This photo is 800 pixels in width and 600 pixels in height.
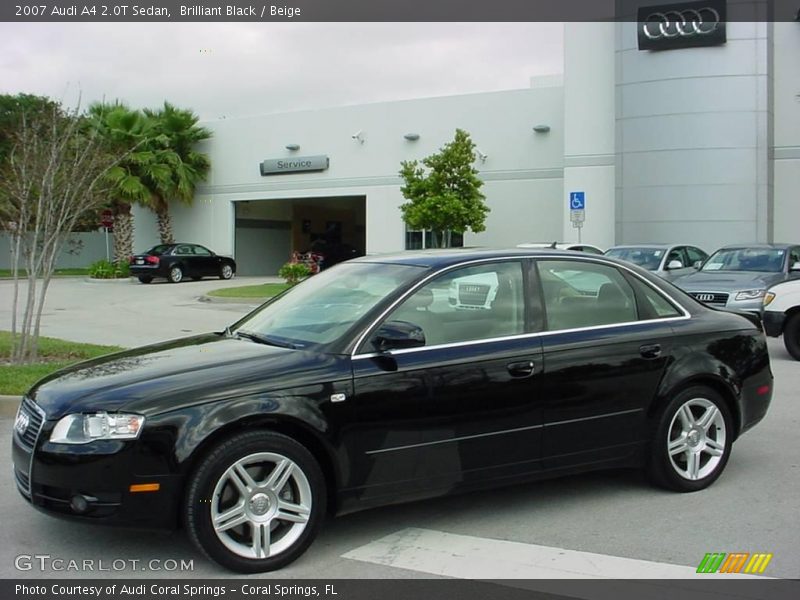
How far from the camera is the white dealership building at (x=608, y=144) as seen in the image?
25.2 meters

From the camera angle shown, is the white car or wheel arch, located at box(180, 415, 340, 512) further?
the white car

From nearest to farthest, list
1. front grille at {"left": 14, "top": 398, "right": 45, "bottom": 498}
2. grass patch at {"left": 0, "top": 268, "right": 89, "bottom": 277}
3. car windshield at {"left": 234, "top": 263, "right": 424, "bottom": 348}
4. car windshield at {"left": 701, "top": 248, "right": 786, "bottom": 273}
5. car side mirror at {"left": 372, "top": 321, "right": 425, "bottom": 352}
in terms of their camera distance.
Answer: front grille at {"left": 14, "top": 398, "right": 45, "bottom": 498} < car side mirror at {"left": 372, "top": 321, "right": 425, "bottom": 352} < car windshield at {"left": 234, "top": 263, "right": 424, "bottom": 348} < car windshield at {"left": 701, "top": 248, "right": 786, "bottom": 273} < grass patch at {"left": 0, "top": 268, "right": 89, "bottom": 277}

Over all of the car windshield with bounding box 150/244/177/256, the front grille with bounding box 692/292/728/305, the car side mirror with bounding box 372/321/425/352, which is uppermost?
the car windshield with bounding box 150/244/177/256

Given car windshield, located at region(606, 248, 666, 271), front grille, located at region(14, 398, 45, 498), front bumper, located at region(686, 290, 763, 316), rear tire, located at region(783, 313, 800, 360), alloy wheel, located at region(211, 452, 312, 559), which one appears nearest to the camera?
alloy wheel, located at region(211, 452, 312, 559)

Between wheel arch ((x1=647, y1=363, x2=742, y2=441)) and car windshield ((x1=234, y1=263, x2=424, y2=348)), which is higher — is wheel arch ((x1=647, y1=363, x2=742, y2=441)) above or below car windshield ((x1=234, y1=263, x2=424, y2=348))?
below

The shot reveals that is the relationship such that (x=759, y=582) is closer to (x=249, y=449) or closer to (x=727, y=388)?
(x=727, y=388)

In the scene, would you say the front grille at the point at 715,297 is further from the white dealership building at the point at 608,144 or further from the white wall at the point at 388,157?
the white wall at the point at 388,157

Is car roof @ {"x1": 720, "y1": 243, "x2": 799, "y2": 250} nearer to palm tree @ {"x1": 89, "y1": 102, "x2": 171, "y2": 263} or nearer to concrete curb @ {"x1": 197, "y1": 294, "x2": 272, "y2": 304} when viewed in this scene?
concrete curb @ {"x1": 197, "y1": 294, "x2": 272, "y2": 304}

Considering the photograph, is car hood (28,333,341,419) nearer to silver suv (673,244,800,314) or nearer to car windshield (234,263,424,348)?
car windshield (234,263,424,348)

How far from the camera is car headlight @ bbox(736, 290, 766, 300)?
44.1 ft

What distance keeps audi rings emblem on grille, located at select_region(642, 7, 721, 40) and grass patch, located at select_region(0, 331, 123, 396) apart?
773 inches

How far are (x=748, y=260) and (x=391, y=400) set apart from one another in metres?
12.5

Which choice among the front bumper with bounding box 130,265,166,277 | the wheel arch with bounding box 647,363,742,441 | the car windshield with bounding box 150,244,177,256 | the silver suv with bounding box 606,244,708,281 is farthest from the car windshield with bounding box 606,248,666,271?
the car windshield with bounding box 150,244,177,256

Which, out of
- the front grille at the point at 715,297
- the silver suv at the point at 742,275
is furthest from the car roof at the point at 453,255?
the front grille at the point at 715,297
